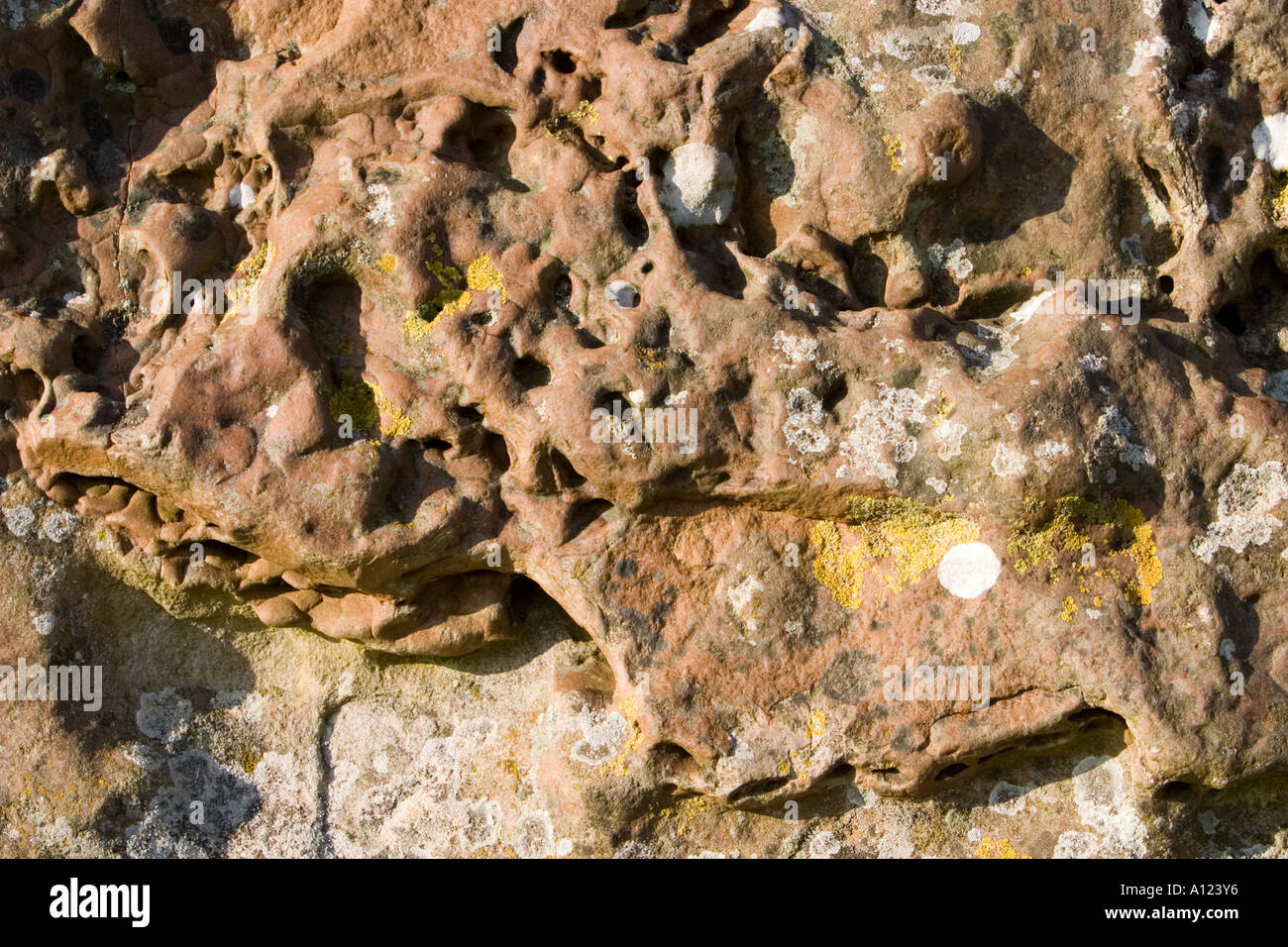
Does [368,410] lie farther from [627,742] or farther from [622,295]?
[627,742]

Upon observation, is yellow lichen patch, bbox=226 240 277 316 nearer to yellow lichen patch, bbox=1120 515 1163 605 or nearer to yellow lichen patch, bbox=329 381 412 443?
yellow lichen patch, bbox=329 381 412 443

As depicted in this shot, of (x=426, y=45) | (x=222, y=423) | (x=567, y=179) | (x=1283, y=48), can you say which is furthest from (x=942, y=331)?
(x=222, y=423)

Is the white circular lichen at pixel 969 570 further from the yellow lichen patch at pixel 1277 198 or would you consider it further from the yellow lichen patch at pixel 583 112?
the yellow lichen patch at pixel 583 112

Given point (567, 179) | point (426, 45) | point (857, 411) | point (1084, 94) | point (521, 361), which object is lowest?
point (857, 411)

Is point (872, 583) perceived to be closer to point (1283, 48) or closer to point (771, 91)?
point (771, 91)

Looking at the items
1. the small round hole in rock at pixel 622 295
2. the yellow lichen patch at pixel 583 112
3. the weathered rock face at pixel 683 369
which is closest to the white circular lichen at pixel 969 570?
the weathered rock face at pixel 683 369
